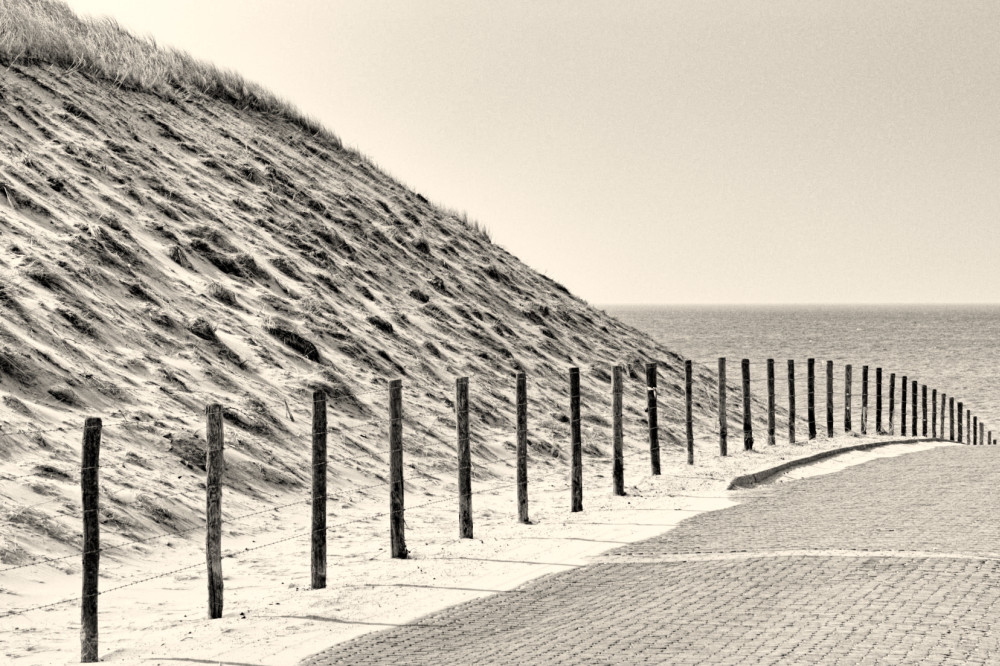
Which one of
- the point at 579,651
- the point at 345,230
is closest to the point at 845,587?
the point at 579,651

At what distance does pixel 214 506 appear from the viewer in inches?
396

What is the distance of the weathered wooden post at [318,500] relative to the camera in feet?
35.8

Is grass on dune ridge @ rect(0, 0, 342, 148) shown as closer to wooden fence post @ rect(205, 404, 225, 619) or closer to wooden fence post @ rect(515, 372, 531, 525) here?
wooden fence post @ rect(515, 372, 531, 525)

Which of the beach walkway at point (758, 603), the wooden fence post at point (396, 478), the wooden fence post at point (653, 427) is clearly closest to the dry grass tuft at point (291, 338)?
the wooden fence post at point (653, 427)

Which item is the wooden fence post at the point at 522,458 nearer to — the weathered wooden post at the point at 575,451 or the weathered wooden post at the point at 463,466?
the weathered wooden post at the point at 575,451

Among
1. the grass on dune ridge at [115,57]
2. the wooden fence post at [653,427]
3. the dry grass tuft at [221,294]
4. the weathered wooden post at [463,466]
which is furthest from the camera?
the grass on dune ridge at [115,57]

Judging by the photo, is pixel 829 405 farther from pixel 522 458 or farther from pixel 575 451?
pixel 522 458

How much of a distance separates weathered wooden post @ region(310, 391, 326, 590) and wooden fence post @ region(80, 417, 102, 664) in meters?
2.36

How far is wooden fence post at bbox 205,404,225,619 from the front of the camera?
980cm

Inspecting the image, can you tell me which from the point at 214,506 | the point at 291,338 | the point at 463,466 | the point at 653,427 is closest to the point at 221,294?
the point at 291,338

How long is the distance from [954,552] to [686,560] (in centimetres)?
232

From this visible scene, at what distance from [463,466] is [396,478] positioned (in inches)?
48.2

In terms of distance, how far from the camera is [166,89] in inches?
1192

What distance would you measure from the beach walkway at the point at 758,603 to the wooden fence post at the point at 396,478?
6.68 ft
